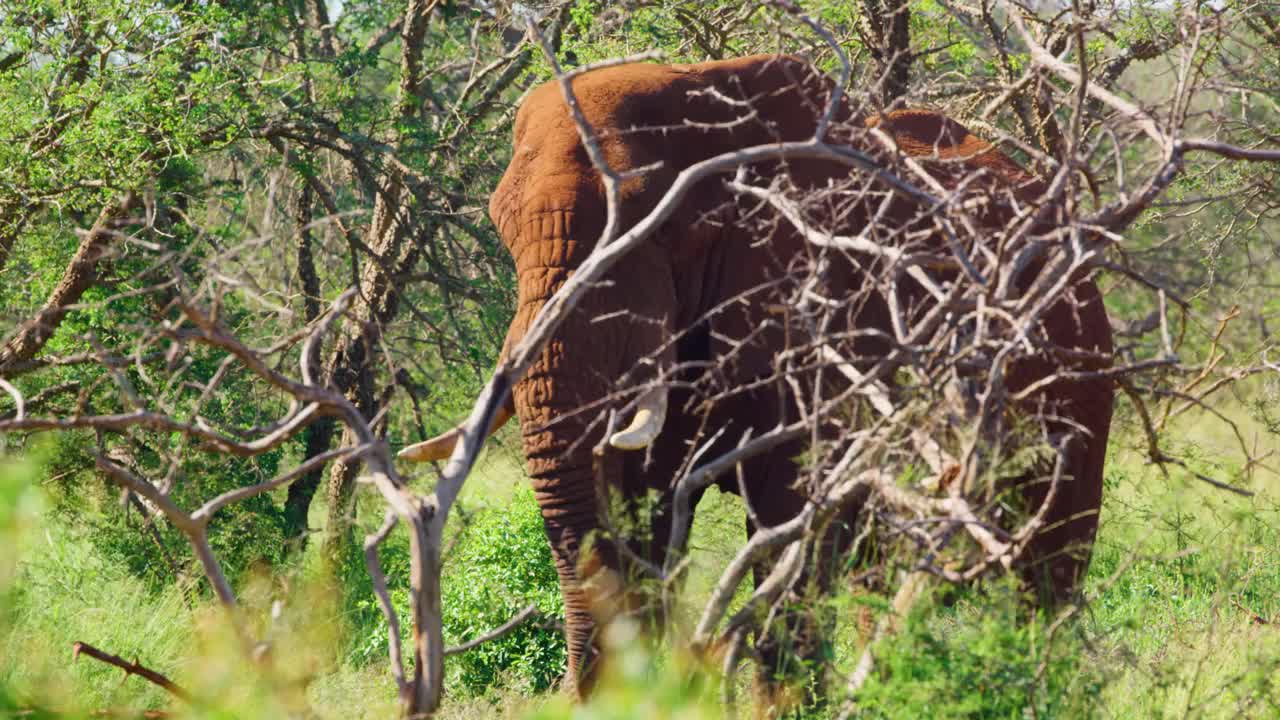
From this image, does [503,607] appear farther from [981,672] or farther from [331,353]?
[981,672]

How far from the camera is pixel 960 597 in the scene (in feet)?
13.0

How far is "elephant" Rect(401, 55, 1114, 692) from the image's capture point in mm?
5465

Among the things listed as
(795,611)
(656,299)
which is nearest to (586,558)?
(656,299)

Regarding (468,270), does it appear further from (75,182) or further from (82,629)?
(82,629)

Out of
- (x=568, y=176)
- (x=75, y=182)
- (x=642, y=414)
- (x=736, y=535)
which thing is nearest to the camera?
(x=642, y=414)

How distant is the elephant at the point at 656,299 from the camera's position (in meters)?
5.46

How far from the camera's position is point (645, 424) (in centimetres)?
535

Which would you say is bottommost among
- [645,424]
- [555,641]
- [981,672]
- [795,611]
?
[555,641]

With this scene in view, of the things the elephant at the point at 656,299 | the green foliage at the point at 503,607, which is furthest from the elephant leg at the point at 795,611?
the green foliage at the point at 503,607

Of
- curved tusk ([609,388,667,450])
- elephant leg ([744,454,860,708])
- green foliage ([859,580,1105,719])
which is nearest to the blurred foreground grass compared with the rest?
green foliage ([859,580,1105,719])

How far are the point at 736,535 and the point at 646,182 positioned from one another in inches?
112

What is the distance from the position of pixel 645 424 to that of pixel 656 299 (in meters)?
0.62

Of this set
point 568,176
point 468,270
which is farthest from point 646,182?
point 468,270

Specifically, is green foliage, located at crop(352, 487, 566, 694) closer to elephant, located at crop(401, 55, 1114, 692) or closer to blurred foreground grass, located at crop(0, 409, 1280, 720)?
blurred foreground grass, located at crop(0, 409, 1280, 720)
